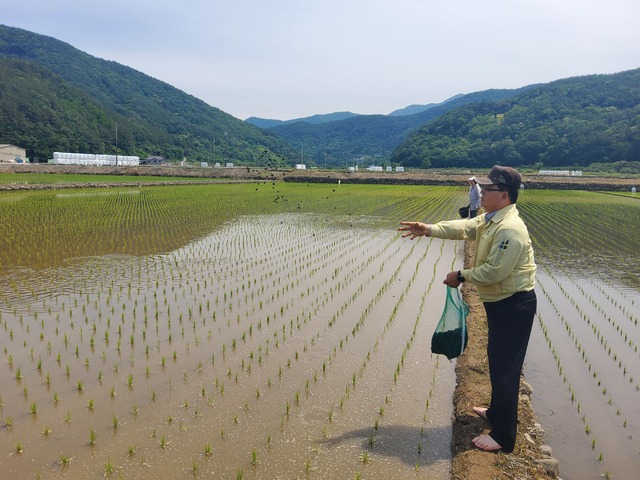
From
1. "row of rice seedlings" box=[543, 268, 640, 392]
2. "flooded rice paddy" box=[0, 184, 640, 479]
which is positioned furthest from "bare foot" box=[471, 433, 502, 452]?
"row of rice seedlings" box=[543, 268, 640, 392]

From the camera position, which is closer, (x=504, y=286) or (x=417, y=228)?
(x=504, y=286)

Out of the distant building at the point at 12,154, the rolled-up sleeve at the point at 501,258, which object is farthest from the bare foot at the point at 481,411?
the distant building at the point at 12,154

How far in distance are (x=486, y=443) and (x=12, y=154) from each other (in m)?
63.3

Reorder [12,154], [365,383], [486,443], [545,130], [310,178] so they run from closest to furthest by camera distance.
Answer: [486,443] < [365,383] < [310,178] < [12,154] < [545,130]

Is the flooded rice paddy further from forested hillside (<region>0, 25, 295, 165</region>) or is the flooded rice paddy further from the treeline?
the treeline

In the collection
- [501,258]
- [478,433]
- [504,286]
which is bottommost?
[478,433]

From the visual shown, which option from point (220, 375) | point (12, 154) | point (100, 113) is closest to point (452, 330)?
point (220, 375)

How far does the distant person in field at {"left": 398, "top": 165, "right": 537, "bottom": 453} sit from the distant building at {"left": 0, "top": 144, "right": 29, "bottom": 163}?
5921 centimetres

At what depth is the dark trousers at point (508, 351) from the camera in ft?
9.96

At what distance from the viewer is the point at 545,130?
247 feet

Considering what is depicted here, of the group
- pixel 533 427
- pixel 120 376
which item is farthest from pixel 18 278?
pixel 533 427

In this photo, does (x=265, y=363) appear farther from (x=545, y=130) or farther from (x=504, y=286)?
(x=545, y=130)

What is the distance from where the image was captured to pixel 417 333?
229 inches

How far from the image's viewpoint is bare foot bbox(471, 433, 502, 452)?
10.5 feet
